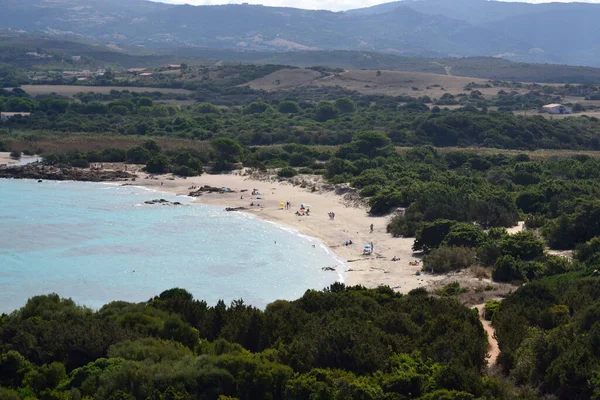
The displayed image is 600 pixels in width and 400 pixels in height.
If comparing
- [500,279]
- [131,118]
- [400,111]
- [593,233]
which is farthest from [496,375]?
[400,111]

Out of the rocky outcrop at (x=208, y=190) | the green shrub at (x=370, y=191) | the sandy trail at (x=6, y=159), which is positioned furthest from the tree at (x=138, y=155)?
the green shrub at (x=370, y=191)

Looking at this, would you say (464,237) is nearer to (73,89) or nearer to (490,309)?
(490,309)

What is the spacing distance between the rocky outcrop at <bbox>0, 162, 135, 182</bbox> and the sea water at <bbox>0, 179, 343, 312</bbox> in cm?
421

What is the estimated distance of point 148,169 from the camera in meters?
51.0

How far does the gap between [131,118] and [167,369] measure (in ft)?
203

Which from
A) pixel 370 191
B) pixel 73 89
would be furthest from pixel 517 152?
pixel 73 89

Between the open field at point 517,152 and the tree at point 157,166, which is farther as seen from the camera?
the open field at point 517,152

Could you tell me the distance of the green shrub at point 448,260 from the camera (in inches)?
1126

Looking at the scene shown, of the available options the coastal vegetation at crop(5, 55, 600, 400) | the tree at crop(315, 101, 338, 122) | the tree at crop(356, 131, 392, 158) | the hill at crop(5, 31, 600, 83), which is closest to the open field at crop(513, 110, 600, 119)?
the coastal vegetation at crop(5, 55, 600, 400)

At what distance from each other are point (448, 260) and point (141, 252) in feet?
38.7

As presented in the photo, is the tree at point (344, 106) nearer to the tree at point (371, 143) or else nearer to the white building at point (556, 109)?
the white building at point (556, 109)

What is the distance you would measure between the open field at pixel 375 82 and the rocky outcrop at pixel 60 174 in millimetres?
58620

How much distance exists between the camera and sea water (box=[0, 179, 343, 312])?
28172mm

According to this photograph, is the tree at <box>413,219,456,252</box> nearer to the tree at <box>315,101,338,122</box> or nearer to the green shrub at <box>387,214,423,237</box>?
the green shrub at <box>387,214,423,237</box>
